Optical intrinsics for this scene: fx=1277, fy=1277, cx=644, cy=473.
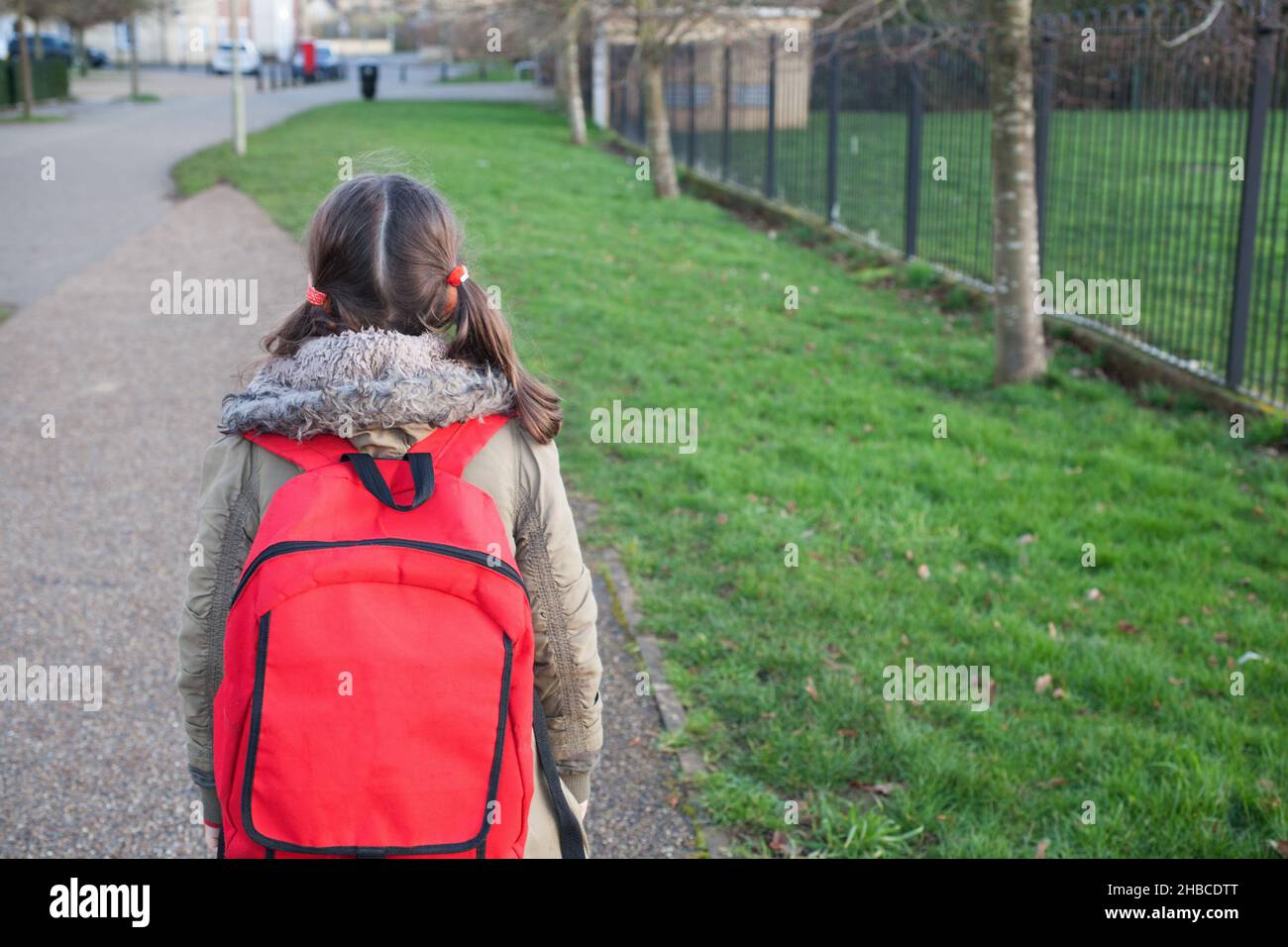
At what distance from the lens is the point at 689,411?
7930 mm

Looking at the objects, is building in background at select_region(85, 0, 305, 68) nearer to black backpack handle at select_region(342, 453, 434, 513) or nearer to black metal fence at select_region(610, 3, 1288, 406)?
black metal fence at select_region(610, 3, 1288, 406)

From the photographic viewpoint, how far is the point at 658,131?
18.6 metres

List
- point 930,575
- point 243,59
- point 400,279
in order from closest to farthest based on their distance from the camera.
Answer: point 400,279
point 930,575
point 243,59

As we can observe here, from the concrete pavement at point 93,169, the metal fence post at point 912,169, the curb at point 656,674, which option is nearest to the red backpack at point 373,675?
the curb at point 656,674

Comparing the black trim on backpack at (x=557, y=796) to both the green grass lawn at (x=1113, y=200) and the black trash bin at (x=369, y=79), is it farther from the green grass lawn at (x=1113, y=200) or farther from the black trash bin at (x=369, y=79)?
the black trash bin at (x=369, y=79)

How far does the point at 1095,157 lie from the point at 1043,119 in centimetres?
51

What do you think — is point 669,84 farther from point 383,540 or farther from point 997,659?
point 383,540

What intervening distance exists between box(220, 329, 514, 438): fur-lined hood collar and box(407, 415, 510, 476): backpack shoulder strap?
0.07ft

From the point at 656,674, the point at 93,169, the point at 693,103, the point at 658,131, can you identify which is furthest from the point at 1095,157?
the point at 93,169

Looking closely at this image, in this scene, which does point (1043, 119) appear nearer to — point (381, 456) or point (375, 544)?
point (381, 456)

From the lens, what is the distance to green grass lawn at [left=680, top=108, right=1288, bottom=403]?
27.3 ft

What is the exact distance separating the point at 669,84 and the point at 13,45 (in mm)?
29456

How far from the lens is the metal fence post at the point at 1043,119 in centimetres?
997
